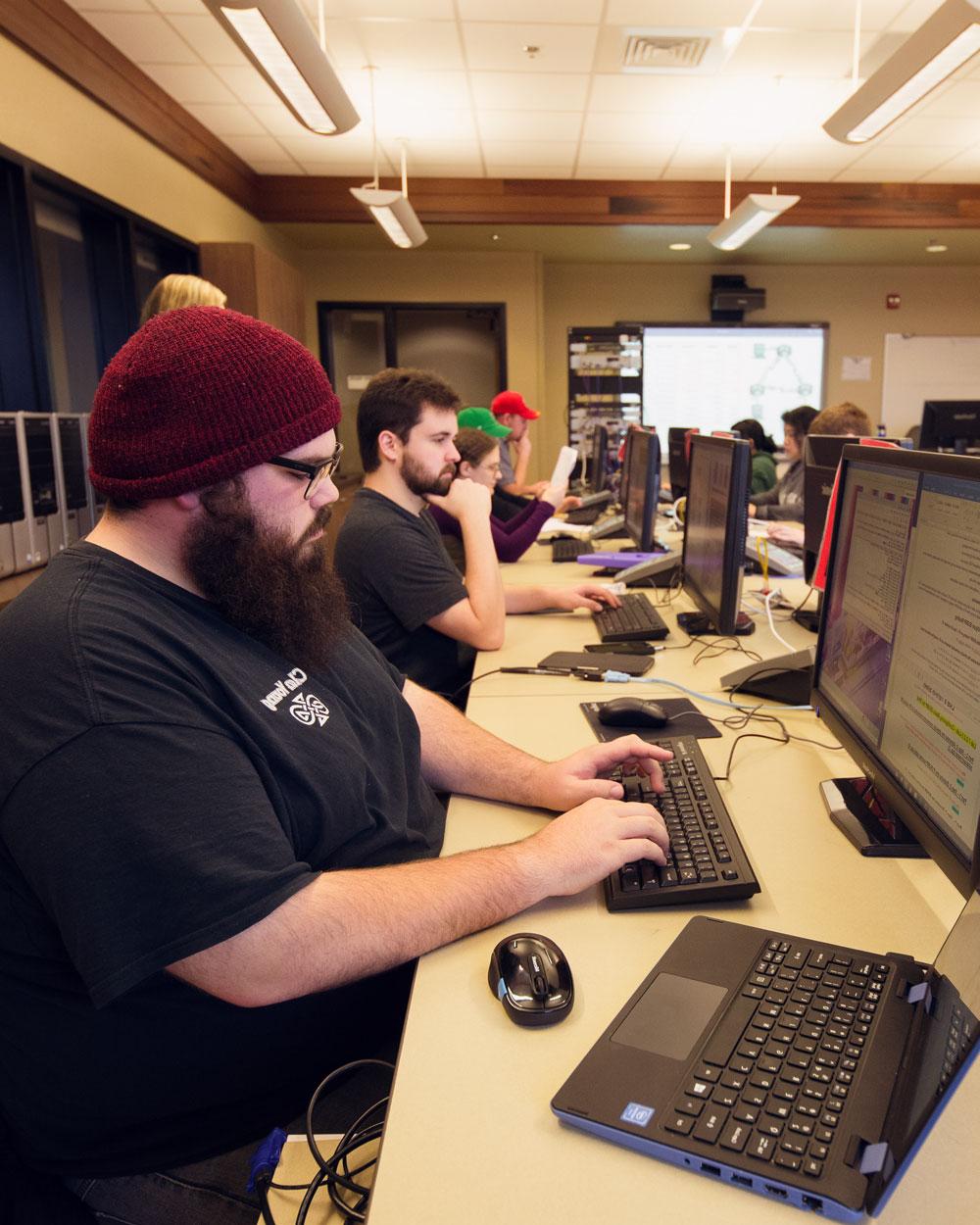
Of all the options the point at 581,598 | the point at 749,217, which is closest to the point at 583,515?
the point at 749,217

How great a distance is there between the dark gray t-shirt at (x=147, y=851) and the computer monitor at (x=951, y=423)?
2382 millimetres

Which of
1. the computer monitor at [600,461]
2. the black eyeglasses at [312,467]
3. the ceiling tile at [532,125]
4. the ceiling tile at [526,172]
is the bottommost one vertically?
the computer monitor at [600,461]

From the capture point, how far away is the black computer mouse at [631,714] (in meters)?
1.44

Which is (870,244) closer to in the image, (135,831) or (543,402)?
(543,402)

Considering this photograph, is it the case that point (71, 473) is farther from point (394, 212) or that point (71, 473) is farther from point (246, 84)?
point (394, 212)

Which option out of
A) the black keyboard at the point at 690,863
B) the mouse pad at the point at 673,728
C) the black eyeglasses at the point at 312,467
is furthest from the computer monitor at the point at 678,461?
the black eyeglasses at the point at 312,467

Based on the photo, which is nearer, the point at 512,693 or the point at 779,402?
the point at 512,693

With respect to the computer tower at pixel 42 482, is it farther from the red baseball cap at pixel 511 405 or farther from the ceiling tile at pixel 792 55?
the red baseball cap at pixel 511 405

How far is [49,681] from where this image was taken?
0.74 metres

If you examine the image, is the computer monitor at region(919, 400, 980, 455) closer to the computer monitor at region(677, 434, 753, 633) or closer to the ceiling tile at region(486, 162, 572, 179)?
the computer monitor at region(677, 434, 753, 633)

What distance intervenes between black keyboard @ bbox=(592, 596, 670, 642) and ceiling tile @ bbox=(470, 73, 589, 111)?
2.86 meters

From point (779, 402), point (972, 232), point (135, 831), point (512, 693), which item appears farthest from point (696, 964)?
point (779, 402)

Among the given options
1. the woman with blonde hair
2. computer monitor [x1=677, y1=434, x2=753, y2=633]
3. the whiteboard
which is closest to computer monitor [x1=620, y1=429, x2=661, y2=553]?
computer monitor [x1=677, y1=434, x2=753, y2=633]

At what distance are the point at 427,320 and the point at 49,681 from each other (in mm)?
6883
